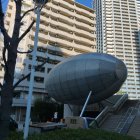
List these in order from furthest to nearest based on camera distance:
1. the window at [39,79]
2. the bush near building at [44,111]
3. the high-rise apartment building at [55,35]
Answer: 1. the window at [39,79]
2. the high-rise apartment building at [55,35]
3. the bush near building at [44,111]

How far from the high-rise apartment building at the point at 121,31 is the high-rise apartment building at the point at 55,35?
247ft

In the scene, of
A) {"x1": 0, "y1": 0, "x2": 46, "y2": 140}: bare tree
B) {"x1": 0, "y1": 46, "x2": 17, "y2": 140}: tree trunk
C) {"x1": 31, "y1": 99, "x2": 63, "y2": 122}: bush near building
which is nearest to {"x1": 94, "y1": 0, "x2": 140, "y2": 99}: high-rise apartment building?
{"x1": 31, "y1": 99, "x2": 63, "y2": 122}: bush near building

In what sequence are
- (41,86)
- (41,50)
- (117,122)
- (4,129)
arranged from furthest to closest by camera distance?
1. (41,50)
2. (41,86)
3. (117,122)
4. (4,129)

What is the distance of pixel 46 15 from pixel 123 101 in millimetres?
52682

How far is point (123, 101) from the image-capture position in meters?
35.3

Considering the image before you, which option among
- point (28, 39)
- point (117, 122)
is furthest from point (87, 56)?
point (28, 39)

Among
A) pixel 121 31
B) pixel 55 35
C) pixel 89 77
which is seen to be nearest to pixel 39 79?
pixel 55 35

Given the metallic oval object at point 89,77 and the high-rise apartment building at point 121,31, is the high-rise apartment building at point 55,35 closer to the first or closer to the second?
the metallic oval object at point 89,77

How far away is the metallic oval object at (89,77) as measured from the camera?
26.5m

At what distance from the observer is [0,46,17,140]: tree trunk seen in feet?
15.9

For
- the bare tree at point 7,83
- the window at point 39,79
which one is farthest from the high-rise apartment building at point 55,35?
the bare tree at point 7,83

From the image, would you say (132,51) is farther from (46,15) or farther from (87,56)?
(87,56)

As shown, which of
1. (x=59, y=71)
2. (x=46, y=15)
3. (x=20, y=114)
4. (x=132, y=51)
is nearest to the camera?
(x=59, y=71)

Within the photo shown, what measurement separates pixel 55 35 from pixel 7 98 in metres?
76.2
